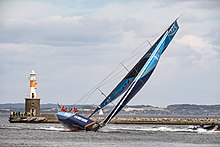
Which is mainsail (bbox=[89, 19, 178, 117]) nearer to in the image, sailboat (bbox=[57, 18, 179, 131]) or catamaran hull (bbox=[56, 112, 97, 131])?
sailboat (bbox=[57, 18, 179, 131])

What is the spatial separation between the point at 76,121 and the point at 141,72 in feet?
28.7

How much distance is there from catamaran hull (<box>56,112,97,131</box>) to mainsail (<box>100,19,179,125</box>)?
1.65 m

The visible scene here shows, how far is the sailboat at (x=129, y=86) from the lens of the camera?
68375 millimetres

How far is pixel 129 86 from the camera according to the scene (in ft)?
227

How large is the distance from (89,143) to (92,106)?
70.1ft

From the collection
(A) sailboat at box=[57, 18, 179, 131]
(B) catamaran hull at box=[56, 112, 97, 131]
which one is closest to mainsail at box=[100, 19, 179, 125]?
(A) sailboat at box=[57, 18, 179, 131]

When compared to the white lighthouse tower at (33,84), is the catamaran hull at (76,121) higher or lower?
lower

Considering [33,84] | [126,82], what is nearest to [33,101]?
[33,84]

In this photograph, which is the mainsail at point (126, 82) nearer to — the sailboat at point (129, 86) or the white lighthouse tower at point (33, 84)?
the sailboat at point (129, 86)

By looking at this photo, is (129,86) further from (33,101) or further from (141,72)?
(33,101)

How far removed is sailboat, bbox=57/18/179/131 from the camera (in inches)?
2692

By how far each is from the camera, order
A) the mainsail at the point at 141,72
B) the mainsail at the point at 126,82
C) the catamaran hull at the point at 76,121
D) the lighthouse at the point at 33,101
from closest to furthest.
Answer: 1. the catamaran hull at the point at 76,121
2. the mainsail at the point at 141,72
3. the mainsail at the point at 126,82
4. the lighthouse at the point at 33,101

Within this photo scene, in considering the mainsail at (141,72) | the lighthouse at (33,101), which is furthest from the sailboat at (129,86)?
the lighthouse at (33,101)

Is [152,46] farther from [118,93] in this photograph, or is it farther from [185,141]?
[185,141]
